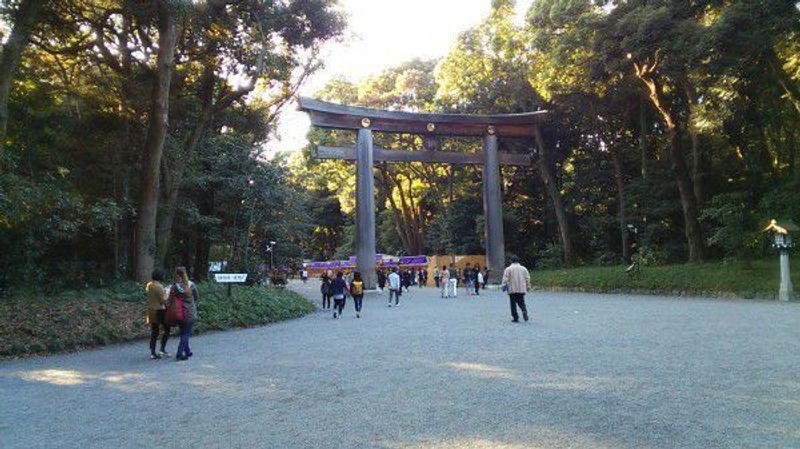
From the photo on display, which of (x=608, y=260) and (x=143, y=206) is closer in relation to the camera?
(x=143, y=206)

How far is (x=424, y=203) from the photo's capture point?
4822 centimetres

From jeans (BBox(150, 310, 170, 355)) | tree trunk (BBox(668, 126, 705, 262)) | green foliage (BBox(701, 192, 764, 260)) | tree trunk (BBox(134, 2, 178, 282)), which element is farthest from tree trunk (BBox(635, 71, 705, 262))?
jeans (BBox(150, 310, 170, 355))

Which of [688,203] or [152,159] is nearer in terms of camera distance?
[152,159]

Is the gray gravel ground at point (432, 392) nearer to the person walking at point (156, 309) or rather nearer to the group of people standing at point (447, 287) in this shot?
the person walking at point (156, 309)

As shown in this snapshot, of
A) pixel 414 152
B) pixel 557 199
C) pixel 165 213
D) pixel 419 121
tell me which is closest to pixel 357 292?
pixel 165 213

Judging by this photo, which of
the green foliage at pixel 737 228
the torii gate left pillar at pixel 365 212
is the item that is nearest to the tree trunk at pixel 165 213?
the torii gate left pillar at pixel 365 212

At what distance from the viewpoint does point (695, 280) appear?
19375mm

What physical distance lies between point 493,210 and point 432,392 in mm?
24518

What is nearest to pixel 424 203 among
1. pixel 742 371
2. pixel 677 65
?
pixel 677 65

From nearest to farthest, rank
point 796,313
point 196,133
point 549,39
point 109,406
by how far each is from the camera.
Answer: point 109,406 < point 796,313 < point 196,133 < point 549,39

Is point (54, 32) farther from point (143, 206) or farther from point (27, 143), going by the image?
point (143, 206)

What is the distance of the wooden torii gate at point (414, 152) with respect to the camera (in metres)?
26.6

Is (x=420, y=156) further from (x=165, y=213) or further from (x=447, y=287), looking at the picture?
(x=165, y=213)

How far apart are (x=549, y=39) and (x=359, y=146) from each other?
9711mm
